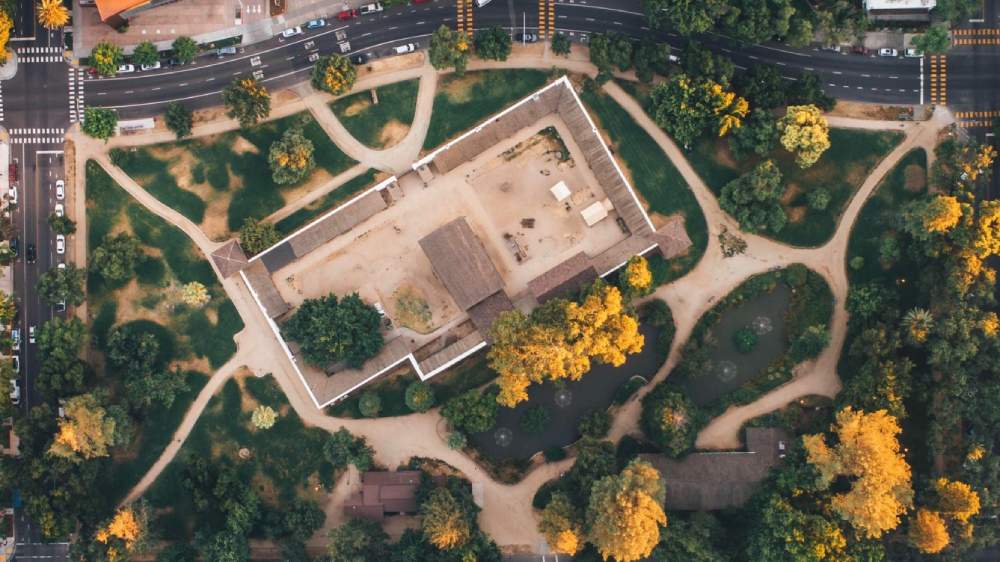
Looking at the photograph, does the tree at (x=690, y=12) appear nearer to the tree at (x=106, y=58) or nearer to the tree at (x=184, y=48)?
the tree at (x=184, y=48)

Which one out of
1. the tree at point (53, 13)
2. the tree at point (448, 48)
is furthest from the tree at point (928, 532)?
the tree at point (53, 13)

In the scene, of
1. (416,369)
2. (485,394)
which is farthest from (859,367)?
(416,369)

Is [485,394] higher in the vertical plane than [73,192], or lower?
lower

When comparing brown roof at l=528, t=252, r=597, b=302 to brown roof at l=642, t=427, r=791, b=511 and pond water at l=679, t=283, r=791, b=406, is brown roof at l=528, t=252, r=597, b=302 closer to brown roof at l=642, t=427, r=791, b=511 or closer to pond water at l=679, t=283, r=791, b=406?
pond water at l=679, t=283, r=791, b=406

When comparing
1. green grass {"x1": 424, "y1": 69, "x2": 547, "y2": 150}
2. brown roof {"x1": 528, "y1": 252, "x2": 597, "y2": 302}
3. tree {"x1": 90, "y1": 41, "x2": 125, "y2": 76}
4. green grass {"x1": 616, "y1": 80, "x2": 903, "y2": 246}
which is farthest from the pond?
tree {"x1": 90, "y1": 41, "x2": 125, "y2": 76}

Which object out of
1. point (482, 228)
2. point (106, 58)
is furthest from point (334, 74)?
point (106, 58)

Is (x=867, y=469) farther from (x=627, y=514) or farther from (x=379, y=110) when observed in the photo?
(x=379, y=110)

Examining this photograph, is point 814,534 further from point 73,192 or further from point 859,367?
point 73,192

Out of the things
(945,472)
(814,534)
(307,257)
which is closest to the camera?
(814,534)
